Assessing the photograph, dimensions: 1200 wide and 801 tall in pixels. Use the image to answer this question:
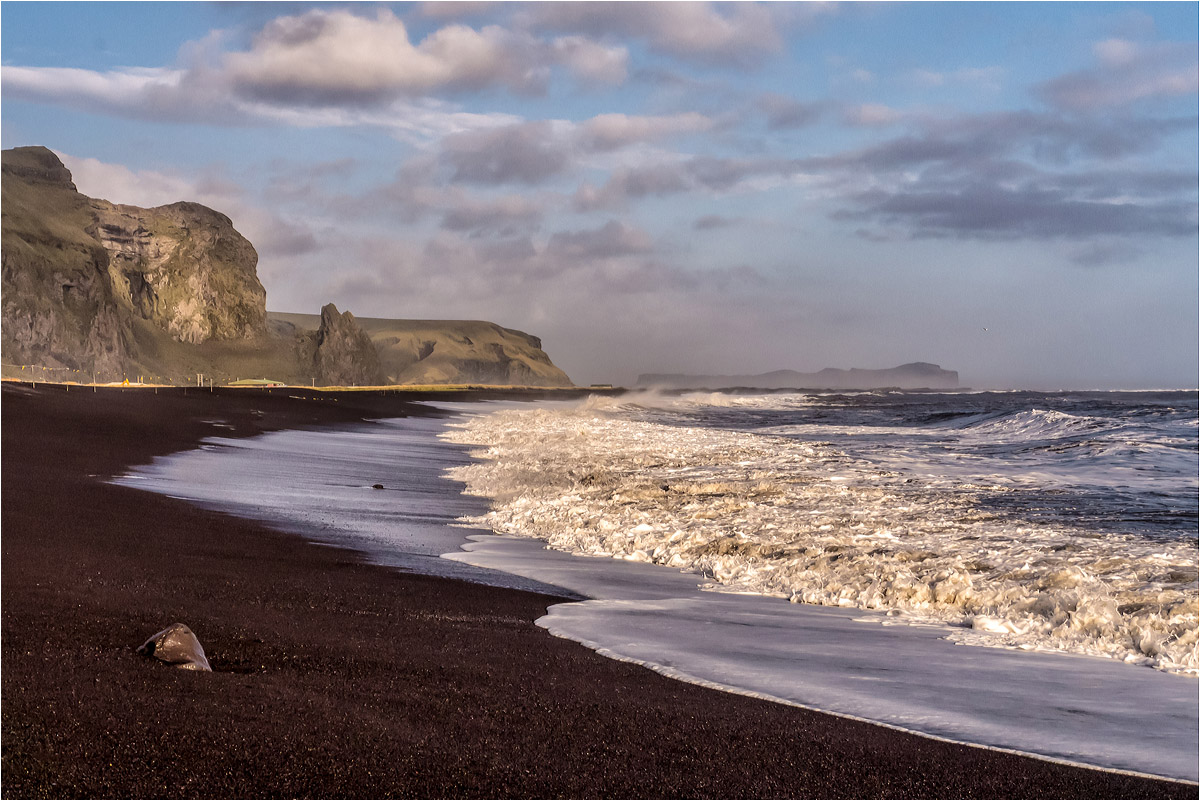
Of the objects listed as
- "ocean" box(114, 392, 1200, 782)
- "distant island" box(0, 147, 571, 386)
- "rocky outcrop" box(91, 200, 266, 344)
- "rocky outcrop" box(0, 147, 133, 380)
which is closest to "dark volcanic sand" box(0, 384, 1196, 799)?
"ocean" box(114, 392, 1200, 782)

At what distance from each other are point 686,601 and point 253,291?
14501 cm

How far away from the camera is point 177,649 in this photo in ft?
16.6

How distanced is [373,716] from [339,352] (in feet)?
499

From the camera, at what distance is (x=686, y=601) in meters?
8.75

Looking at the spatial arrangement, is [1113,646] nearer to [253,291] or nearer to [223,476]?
[223,476]

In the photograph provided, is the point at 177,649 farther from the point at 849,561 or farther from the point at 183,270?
the point at 183,270

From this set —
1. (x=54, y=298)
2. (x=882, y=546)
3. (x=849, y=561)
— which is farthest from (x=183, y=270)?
(x=849, y=561)

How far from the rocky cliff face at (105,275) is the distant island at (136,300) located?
5.9 inches

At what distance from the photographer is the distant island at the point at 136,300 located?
92.7m

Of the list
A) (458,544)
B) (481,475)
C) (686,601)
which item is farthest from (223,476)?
(686,601)

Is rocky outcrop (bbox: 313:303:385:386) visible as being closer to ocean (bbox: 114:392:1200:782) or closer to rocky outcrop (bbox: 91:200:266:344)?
rocky outcrop (bbox: 91:200:266:344)

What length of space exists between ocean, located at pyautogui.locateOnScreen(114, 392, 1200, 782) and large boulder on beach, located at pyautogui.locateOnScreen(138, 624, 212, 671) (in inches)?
106

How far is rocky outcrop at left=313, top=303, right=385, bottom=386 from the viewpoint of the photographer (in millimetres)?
148000

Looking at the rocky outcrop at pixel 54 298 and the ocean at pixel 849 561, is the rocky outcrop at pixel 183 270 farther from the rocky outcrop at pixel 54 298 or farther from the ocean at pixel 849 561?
the ocean at pixel 849 561
